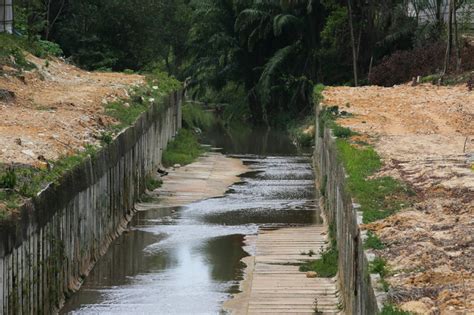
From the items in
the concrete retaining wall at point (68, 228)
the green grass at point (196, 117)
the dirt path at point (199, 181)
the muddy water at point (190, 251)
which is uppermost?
the concrete retaining wall at point (68, 228)

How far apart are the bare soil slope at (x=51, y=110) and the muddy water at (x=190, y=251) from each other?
2.40m

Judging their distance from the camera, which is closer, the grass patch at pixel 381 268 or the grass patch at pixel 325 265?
the grass patch at pixel 381 268

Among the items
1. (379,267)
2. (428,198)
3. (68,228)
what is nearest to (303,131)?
(68,228)

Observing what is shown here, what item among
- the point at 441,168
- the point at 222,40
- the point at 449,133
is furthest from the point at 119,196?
the point at 222,40

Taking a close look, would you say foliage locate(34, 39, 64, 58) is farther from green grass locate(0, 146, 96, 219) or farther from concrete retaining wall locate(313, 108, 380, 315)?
green grass locate(0, 146, 96, 219)

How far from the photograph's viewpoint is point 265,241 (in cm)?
2308

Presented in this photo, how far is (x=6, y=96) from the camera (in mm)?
25156

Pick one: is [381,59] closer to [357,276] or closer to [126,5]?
[126,5]

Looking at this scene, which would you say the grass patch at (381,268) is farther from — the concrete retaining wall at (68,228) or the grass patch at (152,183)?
the grass patch at (152,183)

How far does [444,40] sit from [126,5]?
14.1 metres

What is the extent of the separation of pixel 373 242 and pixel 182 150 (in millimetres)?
29741

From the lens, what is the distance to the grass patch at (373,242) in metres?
11.8

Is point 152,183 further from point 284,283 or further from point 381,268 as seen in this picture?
point 381,268

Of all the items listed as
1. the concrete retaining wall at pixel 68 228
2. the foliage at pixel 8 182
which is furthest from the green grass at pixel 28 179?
the concrete retaining wall at pixel 68 228
